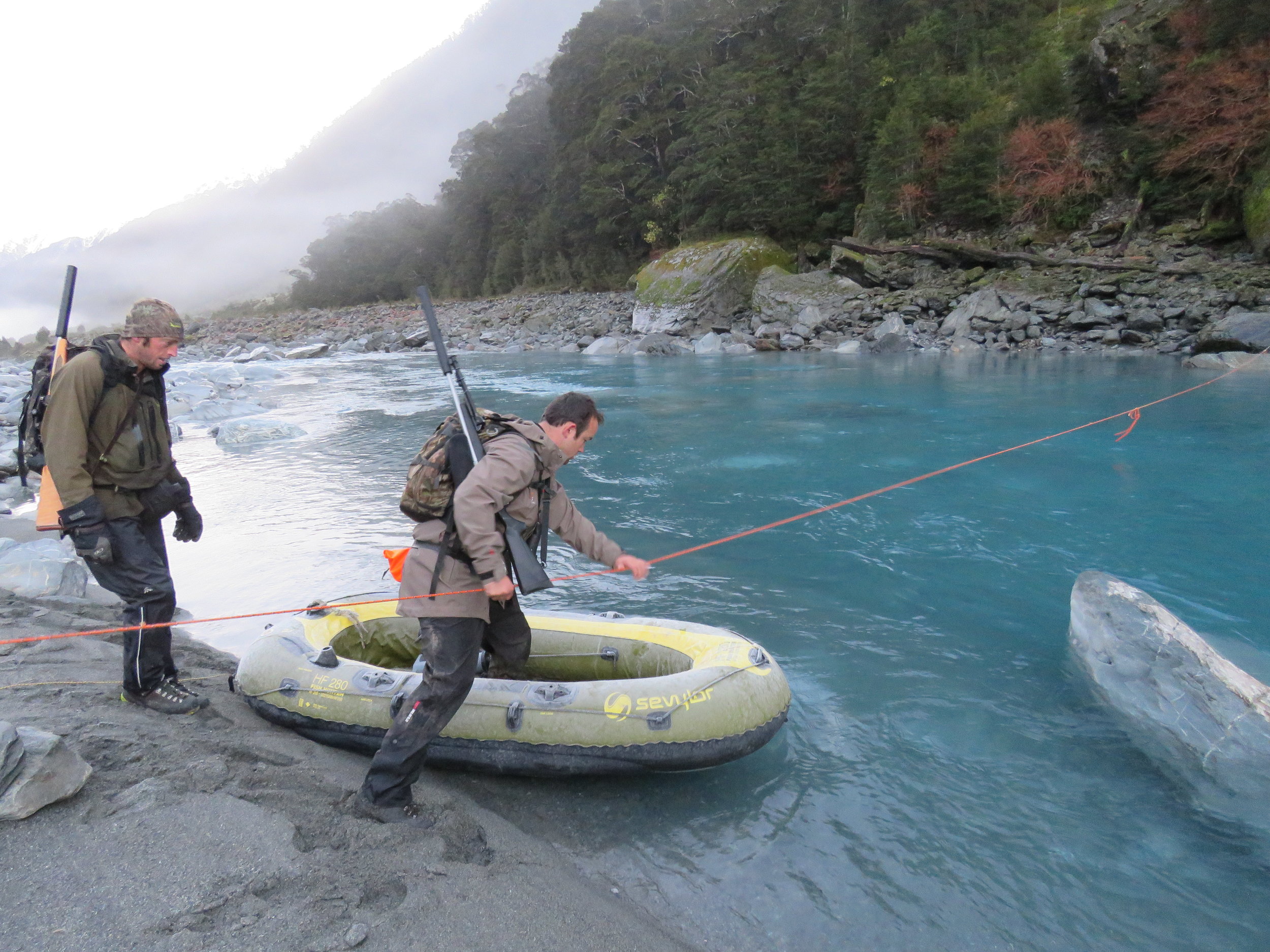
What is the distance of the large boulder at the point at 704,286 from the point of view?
28297 millimetres

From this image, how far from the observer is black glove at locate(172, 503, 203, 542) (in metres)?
3.47

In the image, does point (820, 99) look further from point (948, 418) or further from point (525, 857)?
point (525, 857)

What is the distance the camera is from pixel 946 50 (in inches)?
1262

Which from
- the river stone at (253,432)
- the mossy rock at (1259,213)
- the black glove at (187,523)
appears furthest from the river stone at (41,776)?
the mossy rock at (1259,213)

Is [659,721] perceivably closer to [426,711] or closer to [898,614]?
[426,711]

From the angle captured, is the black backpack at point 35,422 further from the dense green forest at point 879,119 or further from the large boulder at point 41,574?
the dense green forest at point 879,119

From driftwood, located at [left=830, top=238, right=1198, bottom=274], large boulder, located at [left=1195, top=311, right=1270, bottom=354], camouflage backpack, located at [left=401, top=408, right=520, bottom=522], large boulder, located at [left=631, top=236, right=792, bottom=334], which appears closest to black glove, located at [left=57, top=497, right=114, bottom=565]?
camouflage backpack, located at [left=401, top=408, right=520, bottom=522]

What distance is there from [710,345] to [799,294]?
13.2 feet

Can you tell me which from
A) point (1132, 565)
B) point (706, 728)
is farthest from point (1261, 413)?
point (706, 728)

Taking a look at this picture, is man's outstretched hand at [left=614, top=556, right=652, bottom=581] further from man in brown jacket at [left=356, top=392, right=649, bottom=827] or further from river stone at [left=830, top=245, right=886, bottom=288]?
river stone at [left=830, top=245, right=886, bottom=288]

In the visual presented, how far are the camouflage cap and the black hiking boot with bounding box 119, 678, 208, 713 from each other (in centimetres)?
159

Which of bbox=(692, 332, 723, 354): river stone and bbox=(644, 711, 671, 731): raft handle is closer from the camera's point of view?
bbox=(644, 711, 671, 731): raft handle

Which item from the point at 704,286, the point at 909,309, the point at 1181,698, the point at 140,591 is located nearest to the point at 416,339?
the point at 704,286

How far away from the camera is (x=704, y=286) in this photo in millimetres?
28594
